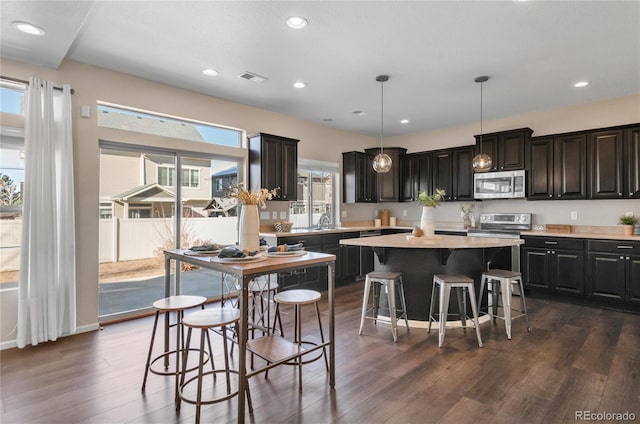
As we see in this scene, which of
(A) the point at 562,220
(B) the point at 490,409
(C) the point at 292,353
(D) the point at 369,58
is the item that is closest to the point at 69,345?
(C) the point at 292,353

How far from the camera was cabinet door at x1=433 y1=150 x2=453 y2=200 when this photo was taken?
6062mm

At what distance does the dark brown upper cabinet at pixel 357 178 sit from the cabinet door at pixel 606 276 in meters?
3.55

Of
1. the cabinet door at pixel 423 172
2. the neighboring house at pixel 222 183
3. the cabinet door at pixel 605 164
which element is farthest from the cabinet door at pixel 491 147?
the neighboring house at pixel 222 183

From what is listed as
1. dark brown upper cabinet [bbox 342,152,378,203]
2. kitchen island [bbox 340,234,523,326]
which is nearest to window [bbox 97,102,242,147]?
dark brown upper cabinet [bbox 342,152,378,203]

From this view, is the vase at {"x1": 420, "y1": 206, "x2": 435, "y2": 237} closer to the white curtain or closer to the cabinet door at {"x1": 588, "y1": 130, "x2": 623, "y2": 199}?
the cabinet door at {"x1": 588, "y1": 130, "x2": 623, "y2": 199}

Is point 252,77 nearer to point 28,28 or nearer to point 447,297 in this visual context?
point 28,28

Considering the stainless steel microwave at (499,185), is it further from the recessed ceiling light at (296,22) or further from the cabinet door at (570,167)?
the recessed ceiling light at (296,22)

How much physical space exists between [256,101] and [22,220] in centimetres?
302

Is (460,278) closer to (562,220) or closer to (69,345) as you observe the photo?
(562,220)

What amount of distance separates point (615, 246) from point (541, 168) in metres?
1.41

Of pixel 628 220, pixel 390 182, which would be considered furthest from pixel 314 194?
pixel 628 220

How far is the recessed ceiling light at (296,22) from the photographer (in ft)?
8.87

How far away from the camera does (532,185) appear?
5082mm

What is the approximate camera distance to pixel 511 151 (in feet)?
17.2
